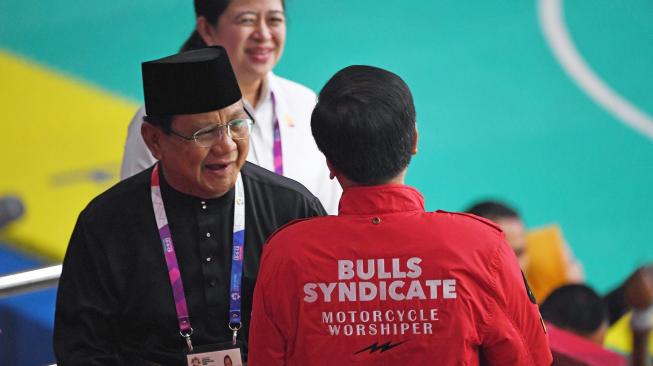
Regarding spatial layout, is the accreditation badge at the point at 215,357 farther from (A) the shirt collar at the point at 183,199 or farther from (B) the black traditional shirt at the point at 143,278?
(A) the shirt collar at the point at 183,199

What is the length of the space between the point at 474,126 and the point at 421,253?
18.9 ft

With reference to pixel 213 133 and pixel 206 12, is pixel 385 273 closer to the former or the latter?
pixel 213 133

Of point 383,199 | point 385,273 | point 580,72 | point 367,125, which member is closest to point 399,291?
point 385,273

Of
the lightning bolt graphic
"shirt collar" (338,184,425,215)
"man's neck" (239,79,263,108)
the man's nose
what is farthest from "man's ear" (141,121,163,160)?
"man's neck" (239,79,263,108)

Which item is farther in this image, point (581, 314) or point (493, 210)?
point (493, 210)

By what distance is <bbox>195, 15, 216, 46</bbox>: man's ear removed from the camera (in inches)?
154

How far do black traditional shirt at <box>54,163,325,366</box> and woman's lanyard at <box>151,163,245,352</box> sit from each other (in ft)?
0.06

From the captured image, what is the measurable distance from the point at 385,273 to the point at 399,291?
4cm

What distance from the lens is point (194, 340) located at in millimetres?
2660

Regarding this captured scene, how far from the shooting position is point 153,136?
8.86ft

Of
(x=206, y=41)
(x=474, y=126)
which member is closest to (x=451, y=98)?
(x=474, y=126)

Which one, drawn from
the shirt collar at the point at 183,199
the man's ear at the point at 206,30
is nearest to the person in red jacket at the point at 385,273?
the shirt collar at the point at 183,199

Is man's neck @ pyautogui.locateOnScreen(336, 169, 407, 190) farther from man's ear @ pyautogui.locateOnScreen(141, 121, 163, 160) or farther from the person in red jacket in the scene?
man's ear @ pyautogui.locateOnScreen(141, 121, 163, 160)

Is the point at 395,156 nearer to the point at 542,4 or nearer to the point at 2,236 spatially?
the point at 2,236
